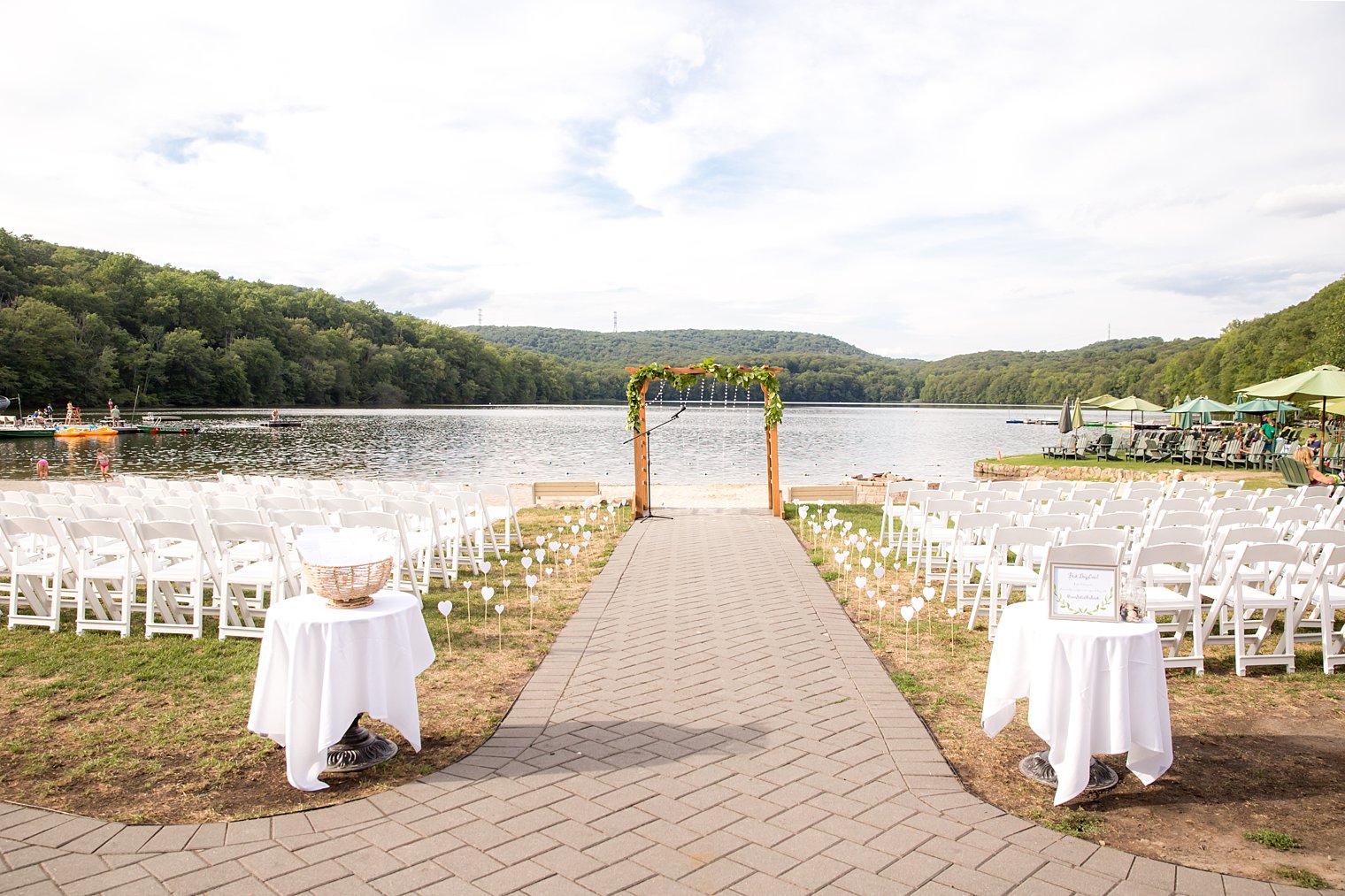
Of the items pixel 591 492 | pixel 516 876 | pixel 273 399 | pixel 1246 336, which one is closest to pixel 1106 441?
pixel 591 492

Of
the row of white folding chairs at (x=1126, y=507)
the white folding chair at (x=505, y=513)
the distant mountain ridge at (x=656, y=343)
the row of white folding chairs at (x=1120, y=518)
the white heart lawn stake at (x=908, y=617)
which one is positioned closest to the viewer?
the white heart lawn stake at (x=908, y=617)

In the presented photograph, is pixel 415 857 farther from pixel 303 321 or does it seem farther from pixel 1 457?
pixel 303 321

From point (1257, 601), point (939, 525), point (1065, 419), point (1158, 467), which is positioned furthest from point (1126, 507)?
point (1065, 419)

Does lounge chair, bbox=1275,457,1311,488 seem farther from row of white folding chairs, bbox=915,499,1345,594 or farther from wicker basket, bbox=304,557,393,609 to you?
wicker basket, bbox=304,557,393,609

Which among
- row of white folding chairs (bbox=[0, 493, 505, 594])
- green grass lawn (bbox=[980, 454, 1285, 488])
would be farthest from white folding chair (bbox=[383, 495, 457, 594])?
green grass lawn (bbox=[980, 454, 1285, 488])

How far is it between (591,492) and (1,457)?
29335mm

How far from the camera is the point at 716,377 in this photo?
1337cm

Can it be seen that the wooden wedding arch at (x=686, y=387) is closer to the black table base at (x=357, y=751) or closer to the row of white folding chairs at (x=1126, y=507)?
the row of white folding chairs at (x=1126, y=507)

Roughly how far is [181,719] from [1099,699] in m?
4.43

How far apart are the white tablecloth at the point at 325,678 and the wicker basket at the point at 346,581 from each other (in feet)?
0.18

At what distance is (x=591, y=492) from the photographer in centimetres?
1563

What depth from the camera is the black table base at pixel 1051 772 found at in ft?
11.7

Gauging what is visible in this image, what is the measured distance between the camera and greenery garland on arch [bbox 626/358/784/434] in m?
13.1

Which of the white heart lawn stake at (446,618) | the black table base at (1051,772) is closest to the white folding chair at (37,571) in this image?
the white heart lawn stake at (446,618)
